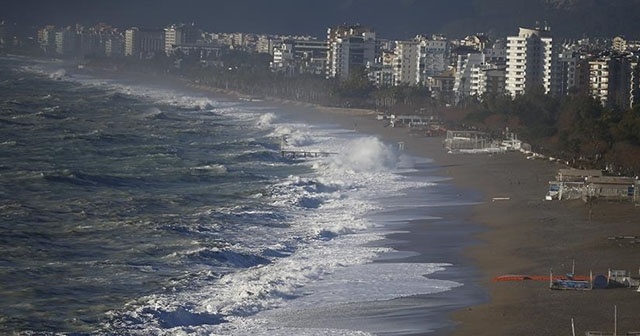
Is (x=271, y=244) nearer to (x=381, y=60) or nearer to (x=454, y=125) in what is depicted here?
(x=454, y=125)

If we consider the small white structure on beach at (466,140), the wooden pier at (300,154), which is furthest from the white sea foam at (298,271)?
the small white structure on beach at (466,140)

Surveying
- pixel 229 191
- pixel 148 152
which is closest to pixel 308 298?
pixel 229 191

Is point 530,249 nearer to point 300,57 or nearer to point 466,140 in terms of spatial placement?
point 466,140

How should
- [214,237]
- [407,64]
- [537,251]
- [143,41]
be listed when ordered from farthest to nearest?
[143,41]
[407,64]
[214,237]
[537,251]

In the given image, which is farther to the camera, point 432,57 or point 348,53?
point 348,53

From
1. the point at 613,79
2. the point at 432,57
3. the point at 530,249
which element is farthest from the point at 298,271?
the point at 432,57

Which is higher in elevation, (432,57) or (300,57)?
(432,57)

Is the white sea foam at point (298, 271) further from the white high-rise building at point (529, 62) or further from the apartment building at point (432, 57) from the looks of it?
the apartment building at point (432, 57)

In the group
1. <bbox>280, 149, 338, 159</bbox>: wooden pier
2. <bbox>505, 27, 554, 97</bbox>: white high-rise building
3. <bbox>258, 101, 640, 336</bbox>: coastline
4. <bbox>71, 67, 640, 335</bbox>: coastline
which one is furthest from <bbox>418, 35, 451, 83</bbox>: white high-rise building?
<bbox>258, 101, 640, 336</bbox>: coastline
